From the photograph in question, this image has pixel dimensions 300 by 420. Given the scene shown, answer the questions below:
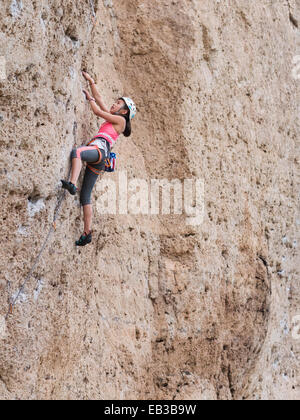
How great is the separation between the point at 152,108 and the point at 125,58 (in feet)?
1.95

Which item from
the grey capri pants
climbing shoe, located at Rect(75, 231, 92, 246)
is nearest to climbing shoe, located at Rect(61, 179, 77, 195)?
the grey capri pants

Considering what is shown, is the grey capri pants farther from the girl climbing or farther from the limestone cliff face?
the limestone cliff face

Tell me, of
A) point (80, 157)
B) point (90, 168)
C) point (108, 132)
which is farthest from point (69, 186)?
point (108, 132)

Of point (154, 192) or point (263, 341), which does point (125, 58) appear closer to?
point (154, 192)

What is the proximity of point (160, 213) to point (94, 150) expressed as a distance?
215 cm

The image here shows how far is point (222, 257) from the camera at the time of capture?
6.98 metres

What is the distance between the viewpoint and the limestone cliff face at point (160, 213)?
3.98m

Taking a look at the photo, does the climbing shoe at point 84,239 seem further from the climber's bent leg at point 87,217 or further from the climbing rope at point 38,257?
the climbing rope at point 38,257

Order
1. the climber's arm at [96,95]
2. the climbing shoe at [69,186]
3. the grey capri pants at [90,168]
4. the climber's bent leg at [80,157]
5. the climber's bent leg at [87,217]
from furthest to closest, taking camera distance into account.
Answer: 1. the climber's arm at [96,95]
2. the climber's bent leg at [87,217]
3. the grey capri pants at [90,168]
4. the climber's bent leg at [80,157]
5. the climbing shoe at [69,186]

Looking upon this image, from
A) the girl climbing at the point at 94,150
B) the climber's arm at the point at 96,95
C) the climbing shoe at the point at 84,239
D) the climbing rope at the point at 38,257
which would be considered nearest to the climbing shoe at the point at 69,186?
the girl climbing at the point at 94,150

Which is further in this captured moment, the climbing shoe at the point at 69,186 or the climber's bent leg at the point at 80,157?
the climber's bent leg at the point at 80,157

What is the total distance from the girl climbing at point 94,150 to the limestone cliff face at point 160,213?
0.08 metres

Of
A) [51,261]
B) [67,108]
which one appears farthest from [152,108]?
[51,261]

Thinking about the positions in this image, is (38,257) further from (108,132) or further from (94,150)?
(108,132)
